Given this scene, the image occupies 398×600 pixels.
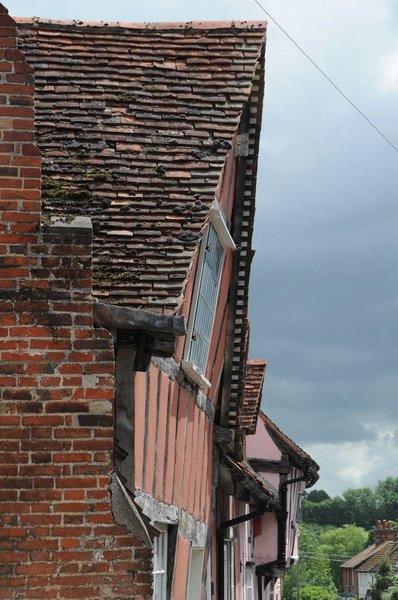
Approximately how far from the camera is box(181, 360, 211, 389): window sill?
1064 cm

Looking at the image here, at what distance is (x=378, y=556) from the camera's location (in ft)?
305

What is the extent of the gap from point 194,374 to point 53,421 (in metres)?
4.30

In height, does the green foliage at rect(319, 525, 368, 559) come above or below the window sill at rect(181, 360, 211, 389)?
above

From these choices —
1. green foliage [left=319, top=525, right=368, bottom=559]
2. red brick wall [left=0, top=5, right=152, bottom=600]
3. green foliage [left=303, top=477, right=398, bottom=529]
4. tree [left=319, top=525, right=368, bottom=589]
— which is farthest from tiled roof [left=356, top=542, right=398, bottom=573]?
red brick wall [left=0, top=5, right=152, bottom=600]

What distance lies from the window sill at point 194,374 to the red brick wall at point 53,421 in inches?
148

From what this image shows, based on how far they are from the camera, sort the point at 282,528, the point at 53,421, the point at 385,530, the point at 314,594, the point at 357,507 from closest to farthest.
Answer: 1. the point at 53,421
2. the point at 282,528
3. the point at 314,594
4. the point at 385,530
5. the point at 357,507

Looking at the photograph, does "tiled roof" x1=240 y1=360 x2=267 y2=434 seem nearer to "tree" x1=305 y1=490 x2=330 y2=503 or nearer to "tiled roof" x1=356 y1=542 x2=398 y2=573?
"tiled roof" x1=356 y1=542 x2=398 y2=573

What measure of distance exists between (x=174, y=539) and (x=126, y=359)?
262 cm

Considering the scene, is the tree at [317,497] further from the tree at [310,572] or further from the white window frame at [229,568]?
the white window frame at [229,568]

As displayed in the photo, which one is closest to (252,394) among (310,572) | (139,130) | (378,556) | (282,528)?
(282,528)

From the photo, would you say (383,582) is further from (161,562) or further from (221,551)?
(161,562)

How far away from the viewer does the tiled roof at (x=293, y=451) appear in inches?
918

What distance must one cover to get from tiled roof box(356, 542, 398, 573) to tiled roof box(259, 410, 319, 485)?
63.3 metres

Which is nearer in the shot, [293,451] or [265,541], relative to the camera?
[265,541]
